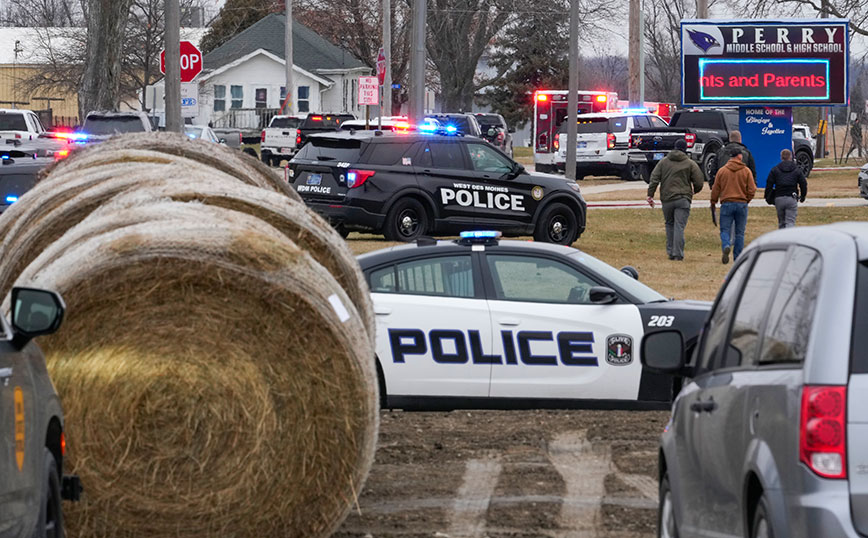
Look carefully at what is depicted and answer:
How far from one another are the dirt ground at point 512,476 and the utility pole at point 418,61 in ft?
66.2

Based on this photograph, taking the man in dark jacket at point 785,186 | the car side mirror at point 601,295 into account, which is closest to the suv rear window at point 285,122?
the man in dark jacket at point 785,186

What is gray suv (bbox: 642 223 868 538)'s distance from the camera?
3.98 m

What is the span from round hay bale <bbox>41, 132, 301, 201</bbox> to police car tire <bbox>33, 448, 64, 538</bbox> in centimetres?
357

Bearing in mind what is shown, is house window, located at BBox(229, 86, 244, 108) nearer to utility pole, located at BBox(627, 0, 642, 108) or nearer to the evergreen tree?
the evergreen tree

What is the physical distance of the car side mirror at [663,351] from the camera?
5664mm

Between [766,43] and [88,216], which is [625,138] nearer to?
[766,43]

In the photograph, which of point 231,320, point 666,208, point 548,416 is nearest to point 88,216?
point 231,320

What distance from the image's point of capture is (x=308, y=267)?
629cm

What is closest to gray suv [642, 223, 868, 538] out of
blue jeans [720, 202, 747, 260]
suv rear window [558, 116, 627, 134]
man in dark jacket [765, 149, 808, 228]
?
blue jeans [720, 202, 747, 260]

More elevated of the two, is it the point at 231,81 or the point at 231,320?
the point at 231,81

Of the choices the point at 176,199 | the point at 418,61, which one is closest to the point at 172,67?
the point at 418,61

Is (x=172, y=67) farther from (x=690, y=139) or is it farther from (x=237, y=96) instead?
(x=237, y=96)

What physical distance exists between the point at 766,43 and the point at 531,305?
23.8 meters

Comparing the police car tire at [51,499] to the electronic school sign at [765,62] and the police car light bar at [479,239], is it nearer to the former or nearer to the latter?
the police car light bar at [479,239]
